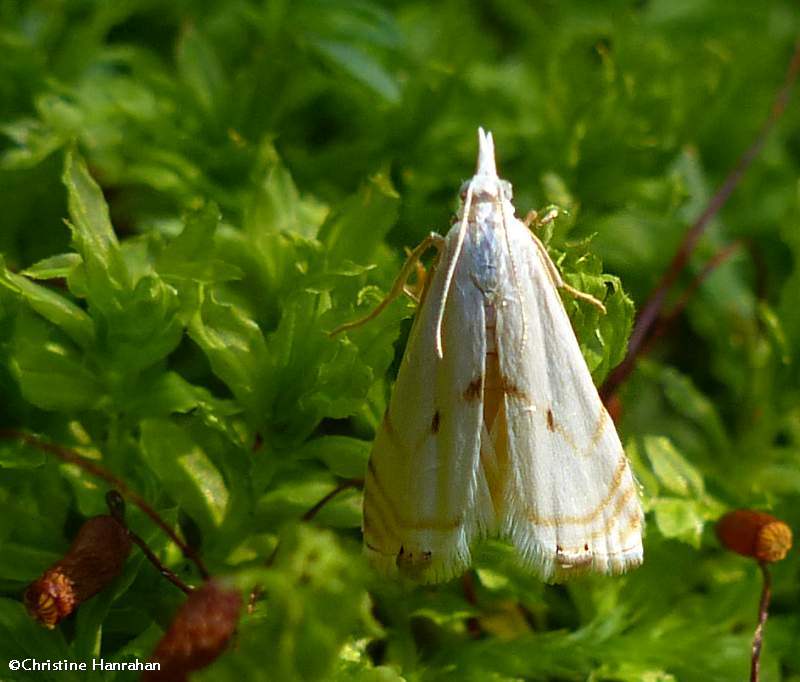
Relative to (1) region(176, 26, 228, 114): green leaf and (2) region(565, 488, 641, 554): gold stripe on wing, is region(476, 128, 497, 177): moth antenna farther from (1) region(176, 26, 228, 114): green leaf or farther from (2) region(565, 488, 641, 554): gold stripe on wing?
(1) region(176, 26, 228, 114): green leaf

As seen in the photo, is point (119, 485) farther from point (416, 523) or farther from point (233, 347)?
point (416, 523)

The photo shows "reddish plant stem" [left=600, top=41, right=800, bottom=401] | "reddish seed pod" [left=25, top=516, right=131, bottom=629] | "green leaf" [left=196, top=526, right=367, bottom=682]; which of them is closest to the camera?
"green leaf" [left=196, top=526, right=367, bottom=682]

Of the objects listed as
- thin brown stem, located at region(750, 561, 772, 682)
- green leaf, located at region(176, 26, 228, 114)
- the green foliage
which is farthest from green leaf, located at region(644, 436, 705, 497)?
green leaf, located at region(176, 26, 228, 114)

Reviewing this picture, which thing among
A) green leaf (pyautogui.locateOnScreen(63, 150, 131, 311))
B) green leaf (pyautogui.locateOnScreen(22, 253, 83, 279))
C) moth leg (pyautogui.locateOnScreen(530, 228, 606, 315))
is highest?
moth leg (pyautogui.locateOnScreen(530, 228, 606, 315))

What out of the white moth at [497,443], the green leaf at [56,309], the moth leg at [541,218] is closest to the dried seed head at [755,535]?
the white moth at [497,443]

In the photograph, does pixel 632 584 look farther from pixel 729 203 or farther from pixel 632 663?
pixel 729 203

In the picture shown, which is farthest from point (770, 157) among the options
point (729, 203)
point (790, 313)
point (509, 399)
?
point (509, 399)

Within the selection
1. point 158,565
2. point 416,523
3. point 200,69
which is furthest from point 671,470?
point 200,69
